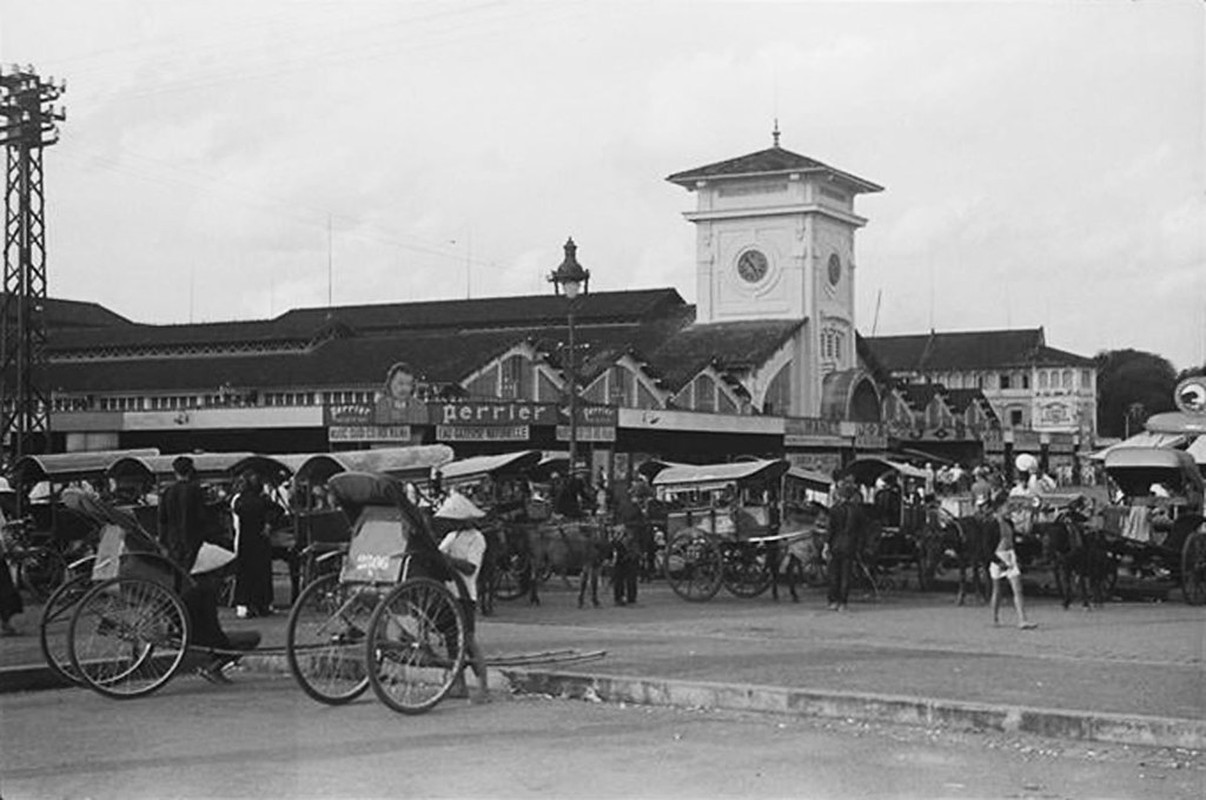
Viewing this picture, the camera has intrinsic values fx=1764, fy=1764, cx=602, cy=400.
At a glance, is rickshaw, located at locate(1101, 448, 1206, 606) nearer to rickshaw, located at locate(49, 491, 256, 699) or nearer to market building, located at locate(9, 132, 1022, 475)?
market building, located at locate(9, 132, 1022, 475)

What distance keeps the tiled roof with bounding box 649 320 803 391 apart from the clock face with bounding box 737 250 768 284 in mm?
2080

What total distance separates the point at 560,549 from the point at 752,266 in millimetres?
56684

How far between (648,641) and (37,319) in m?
34.2

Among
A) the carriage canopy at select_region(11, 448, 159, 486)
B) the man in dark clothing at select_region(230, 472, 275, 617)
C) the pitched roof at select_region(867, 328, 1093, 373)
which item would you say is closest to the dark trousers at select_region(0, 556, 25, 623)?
the man in dark clothing at select_region(230, 472, 275, 617)

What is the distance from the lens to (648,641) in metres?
14.4

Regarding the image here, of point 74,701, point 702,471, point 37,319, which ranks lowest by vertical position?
point 74,701

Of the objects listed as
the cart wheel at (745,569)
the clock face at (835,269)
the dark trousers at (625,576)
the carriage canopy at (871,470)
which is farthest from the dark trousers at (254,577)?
the clock face at (835,269)

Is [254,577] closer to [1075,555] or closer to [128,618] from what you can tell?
[128,618]

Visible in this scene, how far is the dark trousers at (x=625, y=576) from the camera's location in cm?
1966

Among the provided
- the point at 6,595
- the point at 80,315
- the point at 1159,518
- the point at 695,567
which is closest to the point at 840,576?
the point at 695,567

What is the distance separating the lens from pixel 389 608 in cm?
1028

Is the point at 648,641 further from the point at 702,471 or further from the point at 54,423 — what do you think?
the point at 54,423

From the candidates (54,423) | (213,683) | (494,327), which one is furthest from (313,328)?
(213,683)

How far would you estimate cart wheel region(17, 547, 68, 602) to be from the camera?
20562mm
